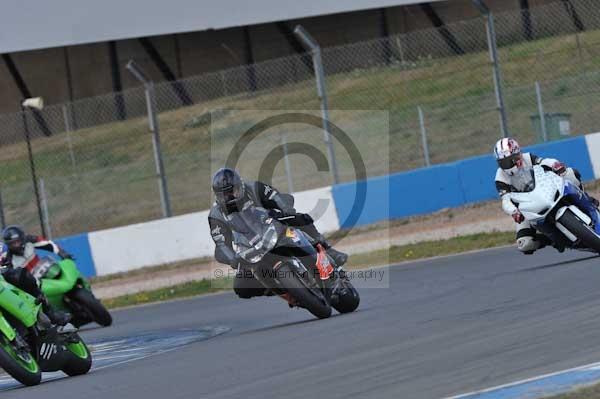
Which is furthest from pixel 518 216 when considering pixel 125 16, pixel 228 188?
pixel 125 16

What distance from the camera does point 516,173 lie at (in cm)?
1291

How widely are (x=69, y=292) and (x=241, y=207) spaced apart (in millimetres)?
4482

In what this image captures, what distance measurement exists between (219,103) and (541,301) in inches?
576

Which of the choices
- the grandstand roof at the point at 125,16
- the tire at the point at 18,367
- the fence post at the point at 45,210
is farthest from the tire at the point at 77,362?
the grandstand roof at the point at 125,16

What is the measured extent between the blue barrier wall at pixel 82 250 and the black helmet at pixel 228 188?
1029cm

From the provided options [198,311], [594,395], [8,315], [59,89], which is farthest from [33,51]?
[594,395]

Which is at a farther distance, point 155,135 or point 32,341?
point 155,135

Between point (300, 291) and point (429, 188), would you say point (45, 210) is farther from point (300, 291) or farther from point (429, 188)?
point (300, 291)

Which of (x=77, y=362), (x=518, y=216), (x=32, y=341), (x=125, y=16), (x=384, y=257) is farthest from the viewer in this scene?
(x=125, y=16)

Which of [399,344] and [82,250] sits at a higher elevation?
[82,250]

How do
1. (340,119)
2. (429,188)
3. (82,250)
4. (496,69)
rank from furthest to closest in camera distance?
(340,119) → (82,250) → (429,188) → (496,69)

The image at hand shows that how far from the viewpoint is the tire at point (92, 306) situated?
15.2 m

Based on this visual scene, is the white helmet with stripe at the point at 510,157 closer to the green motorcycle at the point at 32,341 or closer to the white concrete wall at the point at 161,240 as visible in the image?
the green motorcycle at the point at 32,341

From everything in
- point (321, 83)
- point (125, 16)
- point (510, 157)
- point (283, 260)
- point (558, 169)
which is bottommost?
point (283, 260)
